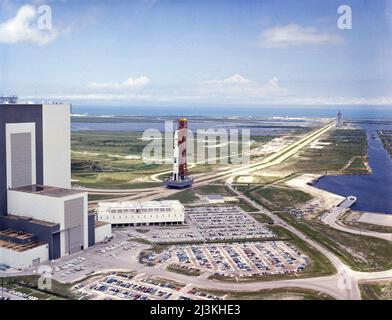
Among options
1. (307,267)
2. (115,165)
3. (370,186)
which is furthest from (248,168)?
(307,267)

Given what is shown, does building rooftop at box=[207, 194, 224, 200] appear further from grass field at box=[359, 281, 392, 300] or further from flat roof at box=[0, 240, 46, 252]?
grass field at box=[359, 281, 392, 300]

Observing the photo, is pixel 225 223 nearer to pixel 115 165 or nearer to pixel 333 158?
pixel 115 165

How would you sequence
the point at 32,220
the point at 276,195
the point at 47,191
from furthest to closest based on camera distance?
the point at 276,195 < the point at 47,191 < the point at 32,220

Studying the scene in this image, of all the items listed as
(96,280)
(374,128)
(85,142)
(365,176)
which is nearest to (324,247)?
(96,280)

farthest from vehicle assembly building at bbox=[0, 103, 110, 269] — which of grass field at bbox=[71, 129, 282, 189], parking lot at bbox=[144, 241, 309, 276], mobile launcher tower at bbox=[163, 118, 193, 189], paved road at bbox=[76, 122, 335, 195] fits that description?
grass field at bbox=[71, 129, 282, 189]

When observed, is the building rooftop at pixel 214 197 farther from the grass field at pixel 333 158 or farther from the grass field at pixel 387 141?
the grass field at pixel 387 141

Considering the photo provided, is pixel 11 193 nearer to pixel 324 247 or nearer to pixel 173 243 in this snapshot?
pixel 173 243
